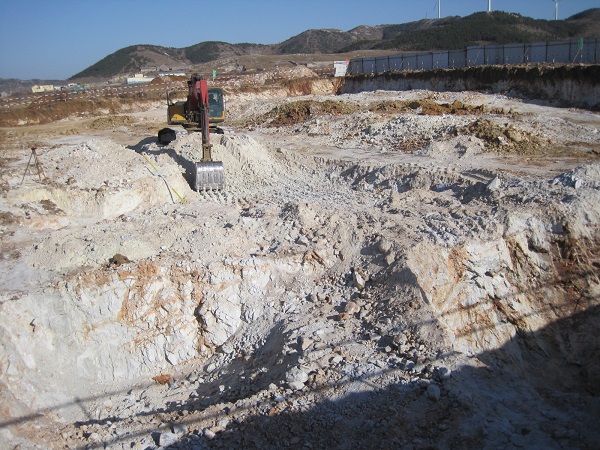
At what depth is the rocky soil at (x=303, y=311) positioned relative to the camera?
19.8 ft

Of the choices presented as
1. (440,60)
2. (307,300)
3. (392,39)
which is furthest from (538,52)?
(392,39)

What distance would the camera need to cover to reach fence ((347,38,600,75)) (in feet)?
93.1

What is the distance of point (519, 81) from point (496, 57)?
8.58 m

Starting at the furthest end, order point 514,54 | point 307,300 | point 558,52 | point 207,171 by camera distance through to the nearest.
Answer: point 514,54
point 558,52
point 207,171
point 307,300

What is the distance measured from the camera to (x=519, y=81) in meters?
26.2

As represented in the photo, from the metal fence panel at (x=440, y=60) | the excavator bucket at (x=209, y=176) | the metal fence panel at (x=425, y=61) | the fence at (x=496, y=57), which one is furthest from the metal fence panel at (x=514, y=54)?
the excavator bucket at (x=209, y=176)

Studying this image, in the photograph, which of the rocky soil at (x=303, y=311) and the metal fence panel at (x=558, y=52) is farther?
the metal fence panel at (x=558, y=52)

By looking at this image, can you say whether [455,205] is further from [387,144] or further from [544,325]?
[387,144]

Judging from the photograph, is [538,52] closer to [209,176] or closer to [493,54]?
[493,54]

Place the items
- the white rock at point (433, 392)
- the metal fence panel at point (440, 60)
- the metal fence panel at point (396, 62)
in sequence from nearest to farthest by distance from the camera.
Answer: the white rock at point (433, 392) < the metal fence panel at point (440, 60) < the metal fence panel at point (396, 62)

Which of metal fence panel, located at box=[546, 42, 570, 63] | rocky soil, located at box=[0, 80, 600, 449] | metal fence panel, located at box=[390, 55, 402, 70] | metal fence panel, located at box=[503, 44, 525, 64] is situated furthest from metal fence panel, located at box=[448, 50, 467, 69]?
rocky soil, located at box=[0, 80, 600, 449]

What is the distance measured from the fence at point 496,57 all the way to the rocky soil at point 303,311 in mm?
19448

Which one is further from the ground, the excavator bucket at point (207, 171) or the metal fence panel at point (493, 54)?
the metal fence panel at point (493, 54)

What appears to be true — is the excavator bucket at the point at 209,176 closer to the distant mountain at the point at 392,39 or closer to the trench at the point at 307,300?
the trench at the point at 307,300
